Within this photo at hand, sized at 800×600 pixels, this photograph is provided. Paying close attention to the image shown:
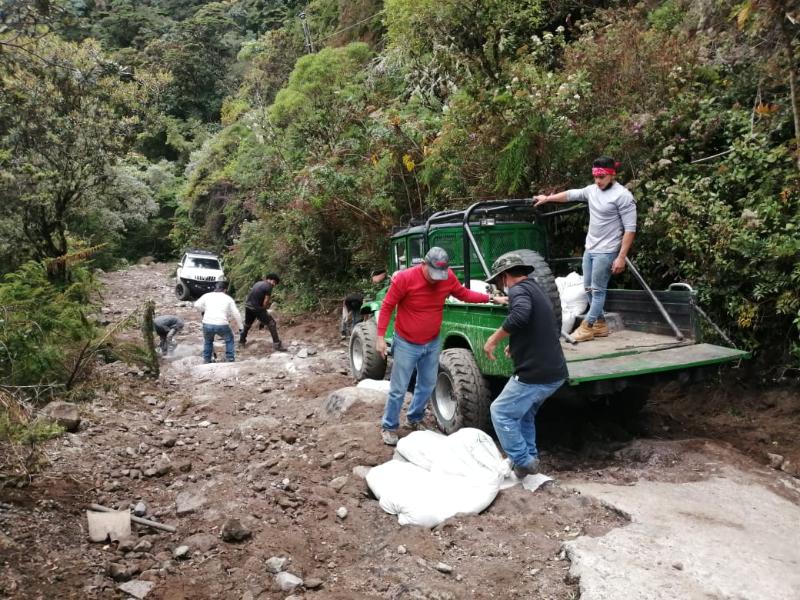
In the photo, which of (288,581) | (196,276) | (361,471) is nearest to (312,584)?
(288,581)

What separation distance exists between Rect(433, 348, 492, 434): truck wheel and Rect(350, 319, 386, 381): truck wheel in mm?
2035

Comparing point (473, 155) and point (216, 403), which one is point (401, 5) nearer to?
point (473, 155)

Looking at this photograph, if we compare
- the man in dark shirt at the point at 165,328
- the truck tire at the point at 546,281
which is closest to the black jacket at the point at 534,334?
the truck tire at the point at 546,281

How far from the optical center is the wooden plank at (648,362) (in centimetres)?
471

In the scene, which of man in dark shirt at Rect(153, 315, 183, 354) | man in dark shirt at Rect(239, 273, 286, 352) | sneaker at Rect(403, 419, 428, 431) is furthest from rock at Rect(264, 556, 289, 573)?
man in dark shirt at Rect(153, 315, 183, 354)

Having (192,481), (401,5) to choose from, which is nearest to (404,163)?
(401,5)

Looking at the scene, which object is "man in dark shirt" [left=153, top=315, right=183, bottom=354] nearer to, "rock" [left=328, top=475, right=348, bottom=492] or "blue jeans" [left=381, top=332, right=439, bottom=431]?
"blue jeans" [left=381, top=332, right=439, bottom=431]

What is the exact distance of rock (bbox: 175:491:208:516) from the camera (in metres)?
4.48

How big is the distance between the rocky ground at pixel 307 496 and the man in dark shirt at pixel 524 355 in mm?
349

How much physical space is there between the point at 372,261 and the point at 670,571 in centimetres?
1024

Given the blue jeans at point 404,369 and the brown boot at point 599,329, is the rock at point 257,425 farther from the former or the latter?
the brown boot at point 599,329

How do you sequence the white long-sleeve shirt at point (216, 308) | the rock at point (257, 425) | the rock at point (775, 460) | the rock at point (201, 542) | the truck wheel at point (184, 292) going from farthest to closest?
the truck wheel at point (184, 292)
the white long-sleeve shirt at point (216, 308)
the rock at point (257, 425)
the rock at point (775, 460)
the rock at point (201, 542)

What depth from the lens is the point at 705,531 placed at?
3752mm

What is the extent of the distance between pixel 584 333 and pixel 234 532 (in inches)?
141
